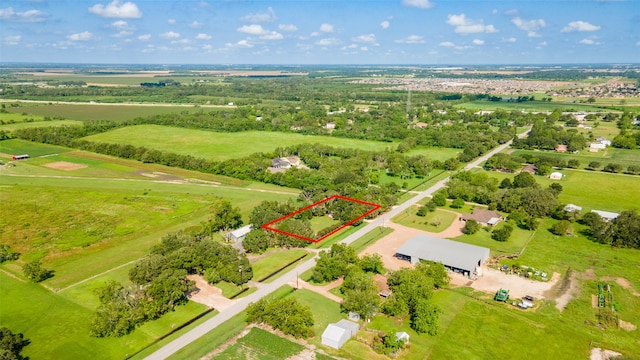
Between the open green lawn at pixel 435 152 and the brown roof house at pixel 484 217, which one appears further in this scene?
the open green lawn at pixel 435 152

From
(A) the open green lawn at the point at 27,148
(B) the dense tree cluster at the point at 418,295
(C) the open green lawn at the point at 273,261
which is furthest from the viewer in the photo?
(A) the open green lawn at the point at 27,148

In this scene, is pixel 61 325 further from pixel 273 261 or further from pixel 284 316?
pixel 273 261

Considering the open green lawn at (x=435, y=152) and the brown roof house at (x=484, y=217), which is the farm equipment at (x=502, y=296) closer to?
the brown roof house at (x=484, y=217)

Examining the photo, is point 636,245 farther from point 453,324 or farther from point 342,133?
point 342,133

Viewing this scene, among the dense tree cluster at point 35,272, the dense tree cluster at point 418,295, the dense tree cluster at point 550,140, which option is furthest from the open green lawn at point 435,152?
the dense tree cluster at point 35,272

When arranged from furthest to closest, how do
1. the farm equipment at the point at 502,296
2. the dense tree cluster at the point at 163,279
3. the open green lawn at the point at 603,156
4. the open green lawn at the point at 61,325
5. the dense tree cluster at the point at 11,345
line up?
the open green lawn at the point at 603,156, the farm equipment at the point at 502,296, the dense tree cluster at the point at 163,279, the open green lawn at the point at 61,325, the dense tree cluster at the point at 11,345

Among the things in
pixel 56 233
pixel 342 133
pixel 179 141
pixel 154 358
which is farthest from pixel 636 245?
pixel 179 141
